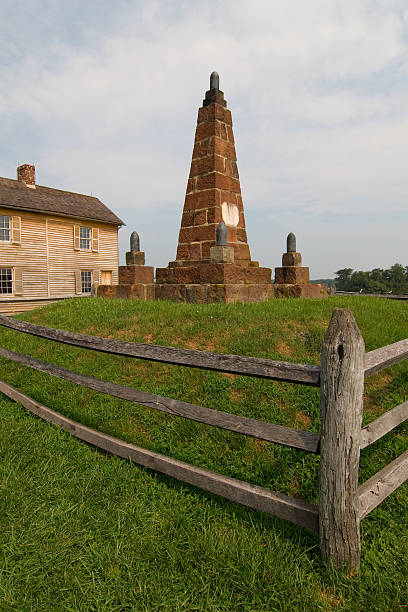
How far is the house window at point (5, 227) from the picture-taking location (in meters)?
18.2

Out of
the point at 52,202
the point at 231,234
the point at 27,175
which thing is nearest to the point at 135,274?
the point at 231,234

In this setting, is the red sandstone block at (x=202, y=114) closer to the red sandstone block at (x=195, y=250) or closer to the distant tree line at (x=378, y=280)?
the red sandstone block at (x=195, y=250)

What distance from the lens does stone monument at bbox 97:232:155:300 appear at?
30.6 ft

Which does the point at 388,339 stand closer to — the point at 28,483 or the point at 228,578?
the point at 228,578

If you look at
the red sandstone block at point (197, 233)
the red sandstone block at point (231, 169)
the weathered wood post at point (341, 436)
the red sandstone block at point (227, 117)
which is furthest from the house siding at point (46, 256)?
the weathered wood post at point (341, 436)

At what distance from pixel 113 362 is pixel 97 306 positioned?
298 centimetres

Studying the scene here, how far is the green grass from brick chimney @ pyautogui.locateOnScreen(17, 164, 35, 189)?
19.1m

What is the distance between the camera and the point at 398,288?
196ft

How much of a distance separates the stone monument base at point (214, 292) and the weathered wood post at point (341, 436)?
5603 millimetres

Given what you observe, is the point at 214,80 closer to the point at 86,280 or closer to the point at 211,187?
the point at 211,187

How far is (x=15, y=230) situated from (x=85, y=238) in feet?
13.8

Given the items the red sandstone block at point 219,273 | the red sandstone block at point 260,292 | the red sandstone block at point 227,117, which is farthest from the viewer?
the red sandstone block at point 227,117

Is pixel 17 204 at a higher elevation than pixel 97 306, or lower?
higher

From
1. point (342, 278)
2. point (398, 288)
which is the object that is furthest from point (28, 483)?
point (342, 278)
